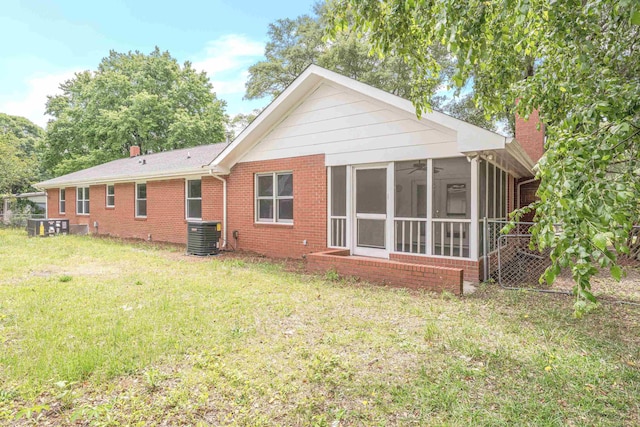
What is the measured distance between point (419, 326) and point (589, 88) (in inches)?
127

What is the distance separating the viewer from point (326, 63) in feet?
74.7

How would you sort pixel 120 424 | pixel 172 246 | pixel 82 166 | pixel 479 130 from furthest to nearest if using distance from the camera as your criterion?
pixel 82 166, pixel 172 246, pixel 479 130, pixel 120 424

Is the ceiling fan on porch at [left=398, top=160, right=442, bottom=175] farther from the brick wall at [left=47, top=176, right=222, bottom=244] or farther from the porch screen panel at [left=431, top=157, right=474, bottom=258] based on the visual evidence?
the brick wall at [left=47, top=176, right=222, bottom=244]

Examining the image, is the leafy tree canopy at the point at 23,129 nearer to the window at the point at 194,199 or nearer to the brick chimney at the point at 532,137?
the window at the point at 194,199

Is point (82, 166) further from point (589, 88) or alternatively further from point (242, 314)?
point (589, 88)

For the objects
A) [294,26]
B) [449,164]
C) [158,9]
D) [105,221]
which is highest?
[294,26]

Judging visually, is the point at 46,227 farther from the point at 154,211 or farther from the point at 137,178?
the point at 154,211

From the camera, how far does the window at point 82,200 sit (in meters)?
18.6

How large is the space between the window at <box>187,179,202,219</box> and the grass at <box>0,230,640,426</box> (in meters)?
6.45

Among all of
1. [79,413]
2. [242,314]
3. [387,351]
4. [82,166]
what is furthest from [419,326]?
[82,166]

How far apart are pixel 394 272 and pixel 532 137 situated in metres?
8.69

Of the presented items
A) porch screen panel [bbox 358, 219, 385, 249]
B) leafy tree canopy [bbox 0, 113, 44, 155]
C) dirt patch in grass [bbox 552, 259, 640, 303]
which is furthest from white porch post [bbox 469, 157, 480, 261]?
leafy tree canopy [bbox 0, 113, 44, 155]

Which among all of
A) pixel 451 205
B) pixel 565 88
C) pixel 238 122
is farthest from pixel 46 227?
pixel 565 88

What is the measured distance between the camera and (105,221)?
55.3 feet
